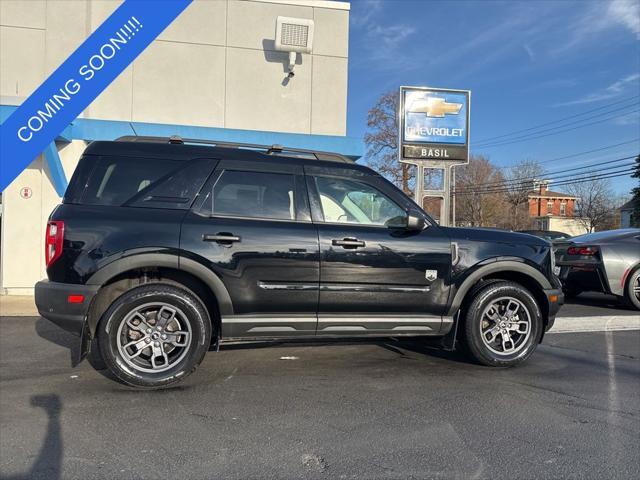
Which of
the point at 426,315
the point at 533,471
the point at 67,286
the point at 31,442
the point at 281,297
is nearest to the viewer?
the point at 533,471

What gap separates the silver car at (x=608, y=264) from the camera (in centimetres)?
812

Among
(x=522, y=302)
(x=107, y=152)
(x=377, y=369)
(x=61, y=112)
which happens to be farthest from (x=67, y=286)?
(x=61, y=112)

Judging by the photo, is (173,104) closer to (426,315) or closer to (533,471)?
(426,315)

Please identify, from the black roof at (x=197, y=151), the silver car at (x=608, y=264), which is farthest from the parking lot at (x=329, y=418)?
the silver car at (x=608, y=264)

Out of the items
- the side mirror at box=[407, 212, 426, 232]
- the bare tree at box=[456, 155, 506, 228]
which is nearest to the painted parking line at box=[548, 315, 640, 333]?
the side mirror at box=[407, 212, 426, 232]

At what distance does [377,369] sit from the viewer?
478cm

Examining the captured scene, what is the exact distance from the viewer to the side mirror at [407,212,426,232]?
14.5 feet

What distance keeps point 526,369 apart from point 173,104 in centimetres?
887

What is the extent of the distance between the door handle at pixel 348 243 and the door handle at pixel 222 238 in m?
0.84

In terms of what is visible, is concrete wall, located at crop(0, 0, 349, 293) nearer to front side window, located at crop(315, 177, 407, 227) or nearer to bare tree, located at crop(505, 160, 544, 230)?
front side window, located at crop(315, 177, 407, 227)

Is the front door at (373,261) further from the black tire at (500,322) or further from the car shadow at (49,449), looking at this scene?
the car shadow at (49,449)

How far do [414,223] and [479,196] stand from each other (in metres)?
54.1

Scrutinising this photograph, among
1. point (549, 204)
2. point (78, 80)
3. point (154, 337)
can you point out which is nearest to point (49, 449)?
point (154, 337)

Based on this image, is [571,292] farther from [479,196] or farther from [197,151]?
[479,196]
